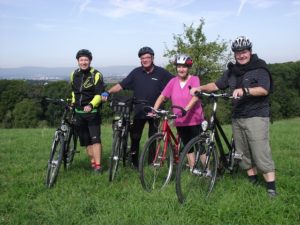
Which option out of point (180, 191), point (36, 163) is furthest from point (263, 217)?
point (36, 163)

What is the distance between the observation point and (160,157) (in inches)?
227

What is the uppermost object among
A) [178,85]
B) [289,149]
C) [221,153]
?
[178,85]

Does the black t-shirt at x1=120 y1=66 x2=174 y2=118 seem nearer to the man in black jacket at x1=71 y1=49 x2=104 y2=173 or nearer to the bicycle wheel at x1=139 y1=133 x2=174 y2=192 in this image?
the man in black jacket at x1=71 y1=49 x2=104 y2=173

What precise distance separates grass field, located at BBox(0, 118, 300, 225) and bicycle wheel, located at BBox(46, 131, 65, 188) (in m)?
0.15

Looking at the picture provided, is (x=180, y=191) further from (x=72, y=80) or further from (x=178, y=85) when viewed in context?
(x=72, y=80)

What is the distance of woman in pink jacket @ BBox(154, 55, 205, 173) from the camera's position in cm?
576

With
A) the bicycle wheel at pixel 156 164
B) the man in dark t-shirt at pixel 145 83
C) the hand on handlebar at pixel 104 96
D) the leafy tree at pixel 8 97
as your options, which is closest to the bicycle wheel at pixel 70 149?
the hand on handlebar at pixel 104 96

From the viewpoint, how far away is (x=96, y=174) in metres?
6.57

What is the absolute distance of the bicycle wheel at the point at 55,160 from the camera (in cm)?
587

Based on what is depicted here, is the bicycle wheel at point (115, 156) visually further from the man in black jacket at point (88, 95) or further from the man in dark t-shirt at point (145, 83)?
the man in dark t-shirt at point (145, 83)

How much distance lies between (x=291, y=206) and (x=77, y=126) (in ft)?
12.5

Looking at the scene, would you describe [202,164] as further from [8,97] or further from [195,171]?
[8,97]

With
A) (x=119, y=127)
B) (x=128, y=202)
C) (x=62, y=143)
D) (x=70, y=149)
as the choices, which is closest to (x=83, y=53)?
(x=119, y=127)

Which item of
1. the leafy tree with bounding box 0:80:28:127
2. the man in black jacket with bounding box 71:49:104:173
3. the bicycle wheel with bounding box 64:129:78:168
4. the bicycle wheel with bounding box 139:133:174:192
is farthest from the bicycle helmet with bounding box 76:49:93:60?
the leafy tree with bounding box 0:80:28:127
